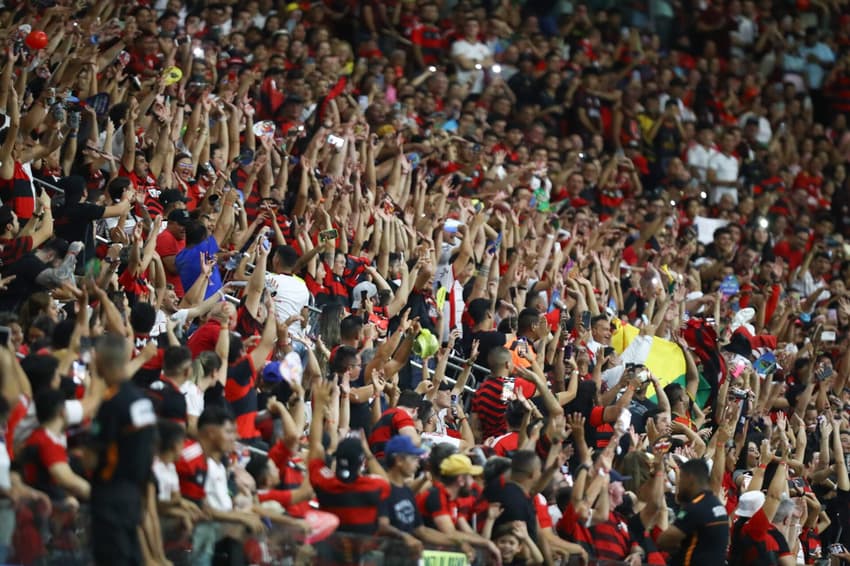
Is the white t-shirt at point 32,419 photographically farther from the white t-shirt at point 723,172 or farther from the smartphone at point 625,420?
the white t-shirt at point 723,172

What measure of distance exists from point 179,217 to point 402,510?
4.03 metres

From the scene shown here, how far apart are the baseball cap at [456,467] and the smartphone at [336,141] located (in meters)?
6.27

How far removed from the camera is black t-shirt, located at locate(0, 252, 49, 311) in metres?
8.59

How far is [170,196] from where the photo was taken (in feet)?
37.2

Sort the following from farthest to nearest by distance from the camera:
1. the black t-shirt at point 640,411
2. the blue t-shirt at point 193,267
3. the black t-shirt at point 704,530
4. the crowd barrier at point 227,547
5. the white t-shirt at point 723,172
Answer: the white t-shirt at point 723,172 → the black t-shirt at point 640,411 → the blue t-shirt at point 193,267 → the black t-shirt at point 704,530 → the crowd barrier at point 227,547

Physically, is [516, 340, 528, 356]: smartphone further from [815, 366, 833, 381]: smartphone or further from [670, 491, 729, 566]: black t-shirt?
[815, 366, 833, 381]: smartphone

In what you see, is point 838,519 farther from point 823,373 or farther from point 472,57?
point 472,57

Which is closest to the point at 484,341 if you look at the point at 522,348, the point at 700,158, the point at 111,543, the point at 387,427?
the point at 522,348

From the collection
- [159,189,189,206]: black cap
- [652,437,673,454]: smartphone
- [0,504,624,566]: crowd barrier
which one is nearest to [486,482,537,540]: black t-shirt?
[0,504,624,566]: crowd barrier

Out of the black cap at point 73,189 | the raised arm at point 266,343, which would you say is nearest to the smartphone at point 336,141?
the black cap at point 73,189

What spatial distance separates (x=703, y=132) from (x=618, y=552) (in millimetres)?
11784

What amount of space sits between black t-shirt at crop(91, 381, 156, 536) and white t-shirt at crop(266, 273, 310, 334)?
413cm

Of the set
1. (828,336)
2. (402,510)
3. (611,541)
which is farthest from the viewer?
(828,336)

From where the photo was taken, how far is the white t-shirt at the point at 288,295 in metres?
10.6
